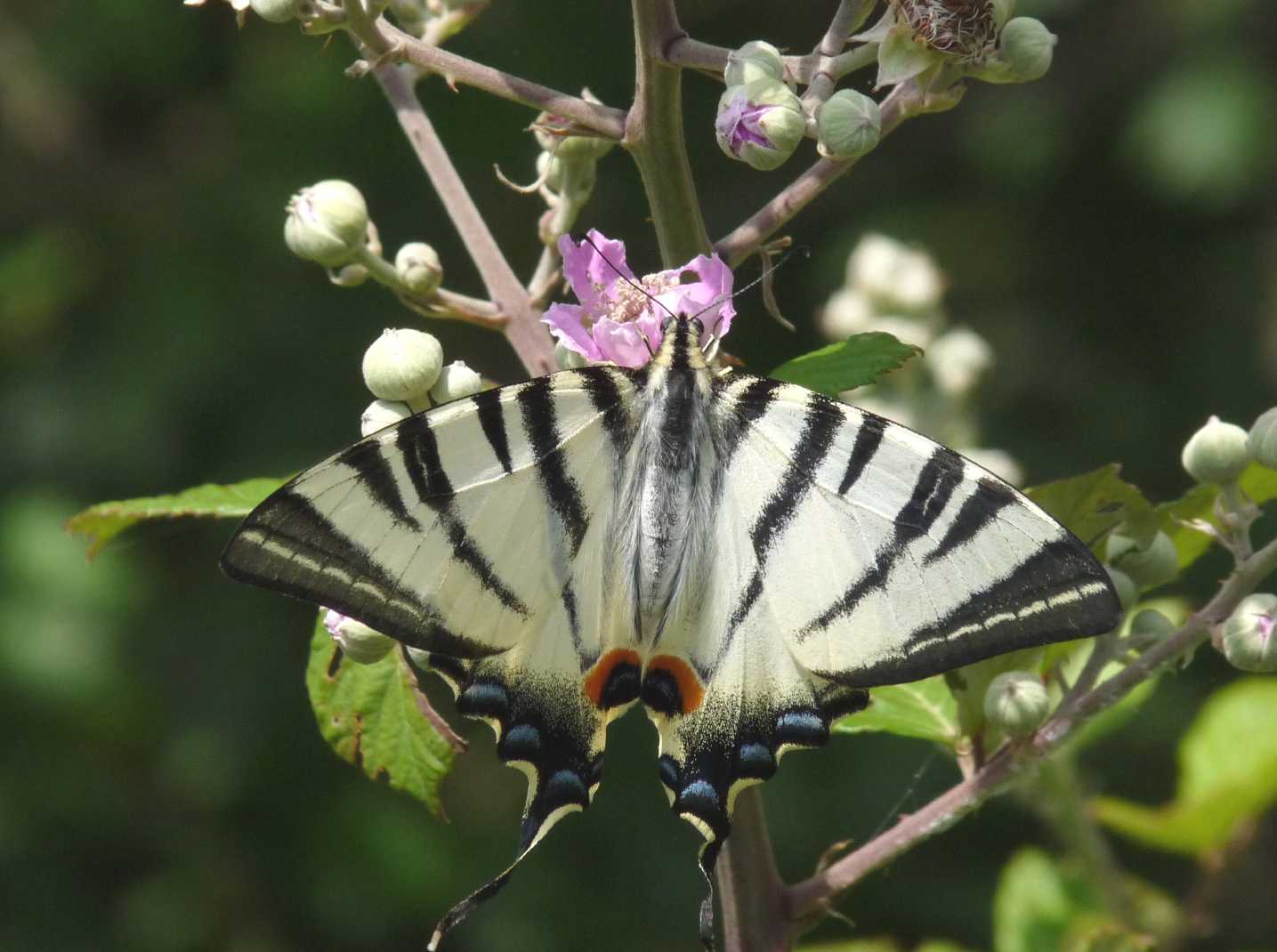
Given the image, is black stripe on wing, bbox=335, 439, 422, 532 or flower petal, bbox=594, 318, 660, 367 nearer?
black stripe on wing, bbox=335, 439, 422, 532

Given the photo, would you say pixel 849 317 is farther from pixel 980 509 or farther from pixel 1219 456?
pixel 980 509

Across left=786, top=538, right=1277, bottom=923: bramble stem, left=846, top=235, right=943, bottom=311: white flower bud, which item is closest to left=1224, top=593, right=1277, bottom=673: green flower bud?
left=786, top=538, right=1277, bottom=923: bramble stem

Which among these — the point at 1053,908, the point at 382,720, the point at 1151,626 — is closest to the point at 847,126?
the point at 1151,626

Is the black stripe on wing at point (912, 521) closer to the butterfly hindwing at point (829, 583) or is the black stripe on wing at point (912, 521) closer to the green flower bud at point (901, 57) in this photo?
the butterfly hindwing at point (829, 583)

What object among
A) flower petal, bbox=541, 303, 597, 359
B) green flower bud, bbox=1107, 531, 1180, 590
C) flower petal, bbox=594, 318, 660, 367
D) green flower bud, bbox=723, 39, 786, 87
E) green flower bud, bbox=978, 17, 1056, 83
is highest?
green flower bud, bbox=723, 39, 786, 87

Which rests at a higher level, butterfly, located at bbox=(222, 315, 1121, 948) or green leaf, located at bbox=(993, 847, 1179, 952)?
butterfly, located at bbox=(222, 315, 1121, 948)

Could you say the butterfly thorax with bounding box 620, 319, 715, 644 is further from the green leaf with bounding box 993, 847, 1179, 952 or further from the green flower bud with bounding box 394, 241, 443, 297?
the green leaf with bounding box 993, 847, 1179, 952

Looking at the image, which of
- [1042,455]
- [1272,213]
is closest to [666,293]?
[1042,455]

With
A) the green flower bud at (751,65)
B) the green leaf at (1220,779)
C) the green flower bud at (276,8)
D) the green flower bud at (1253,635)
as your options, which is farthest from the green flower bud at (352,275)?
the green leaf at (1220,779)
